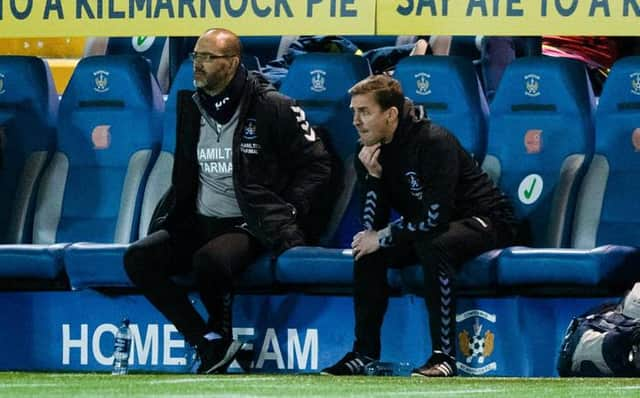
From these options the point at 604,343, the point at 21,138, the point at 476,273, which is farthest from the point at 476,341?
the point at 21,138

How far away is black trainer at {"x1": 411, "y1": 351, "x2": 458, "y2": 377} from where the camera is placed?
311 inches

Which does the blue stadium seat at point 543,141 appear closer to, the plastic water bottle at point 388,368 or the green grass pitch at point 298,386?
the plastic water bottle at point 388,368

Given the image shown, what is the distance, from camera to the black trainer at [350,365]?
803cm

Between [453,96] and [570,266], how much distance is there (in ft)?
4.14

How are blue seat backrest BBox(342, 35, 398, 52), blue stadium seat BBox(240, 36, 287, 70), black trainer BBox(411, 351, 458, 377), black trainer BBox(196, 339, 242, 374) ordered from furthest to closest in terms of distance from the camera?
blue stadium seat BBox(240, 36, 287, 70) < blue seat backrest BBox(342, 35, 398, 52) < black trainer BBox(196, 339, 242, 374) < black trainer BBox(411, 351, 458, 377)

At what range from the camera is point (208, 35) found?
28.0 feet

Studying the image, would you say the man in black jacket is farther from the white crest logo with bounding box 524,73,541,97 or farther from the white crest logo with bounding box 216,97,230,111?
the white crest logo with bounding box 524,73,541,97

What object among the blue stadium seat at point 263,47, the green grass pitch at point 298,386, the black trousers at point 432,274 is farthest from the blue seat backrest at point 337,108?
the blue stadium seat at point 263,47

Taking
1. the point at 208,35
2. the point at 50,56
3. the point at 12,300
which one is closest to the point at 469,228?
the point at 208,35

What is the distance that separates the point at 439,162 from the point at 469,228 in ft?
1.07

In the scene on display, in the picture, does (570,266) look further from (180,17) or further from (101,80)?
(101,80)

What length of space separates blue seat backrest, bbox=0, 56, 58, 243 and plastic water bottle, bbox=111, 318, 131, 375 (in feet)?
3.66

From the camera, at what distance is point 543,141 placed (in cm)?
880

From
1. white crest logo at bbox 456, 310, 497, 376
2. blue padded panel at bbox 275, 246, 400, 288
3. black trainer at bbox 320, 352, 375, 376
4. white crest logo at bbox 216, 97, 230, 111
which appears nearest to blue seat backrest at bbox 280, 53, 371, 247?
blue padded panel at bbox 275, 246, 400, 288
